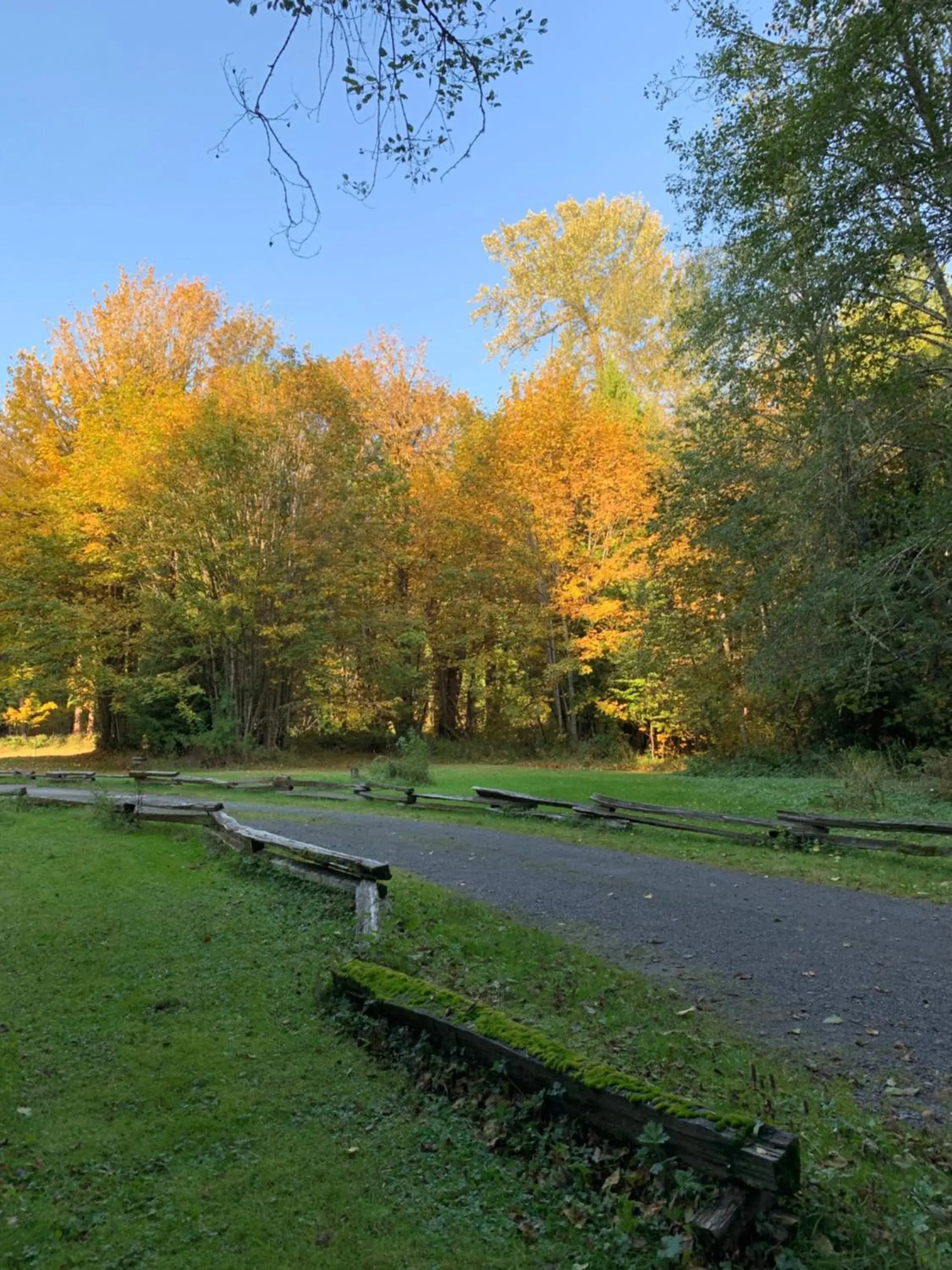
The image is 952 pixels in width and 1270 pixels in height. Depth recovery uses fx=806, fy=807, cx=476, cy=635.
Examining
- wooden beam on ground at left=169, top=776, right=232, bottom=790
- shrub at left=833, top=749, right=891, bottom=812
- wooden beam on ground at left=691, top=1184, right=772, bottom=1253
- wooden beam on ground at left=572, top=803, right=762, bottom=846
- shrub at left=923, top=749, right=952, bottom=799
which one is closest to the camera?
wooden beam on ground at left=691, top=1184, right=772, bottom=1253

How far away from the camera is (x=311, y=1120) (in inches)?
143

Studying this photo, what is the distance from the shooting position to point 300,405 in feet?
83.3

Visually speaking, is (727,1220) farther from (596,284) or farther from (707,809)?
(596,284)

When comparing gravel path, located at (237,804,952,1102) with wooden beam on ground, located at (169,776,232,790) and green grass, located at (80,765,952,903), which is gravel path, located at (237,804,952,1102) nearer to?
green grass, located at (80,765,952,903)

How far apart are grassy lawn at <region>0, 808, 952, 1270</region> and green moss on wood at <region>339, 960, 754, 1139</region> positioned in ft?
1.03

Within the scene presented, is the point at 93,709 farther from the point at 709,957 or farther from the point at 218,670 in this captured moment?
the point at 709,957

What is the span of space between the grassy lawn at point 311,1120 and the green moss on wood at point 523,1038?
0.31m

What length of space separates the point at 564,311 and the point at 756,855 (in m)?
26.0

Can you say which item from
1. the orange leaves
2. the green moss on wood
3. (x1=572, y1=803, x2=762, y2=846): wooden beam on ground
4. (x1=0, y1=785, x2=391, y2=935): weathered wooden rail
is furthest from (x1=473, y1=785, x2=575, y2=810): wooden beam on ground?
the orange leaves

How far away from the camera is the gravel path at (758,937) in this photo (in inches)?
169

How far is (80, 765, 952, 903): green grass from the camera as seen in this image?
847 cm

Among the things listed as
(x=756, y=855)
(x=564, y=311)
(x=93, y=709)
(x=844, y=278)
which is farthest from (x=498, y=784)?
(x=564, y=311)

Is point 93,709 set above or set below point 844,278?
below

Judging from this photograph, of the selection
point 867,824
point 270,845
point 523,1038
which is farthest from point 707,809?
point 523,1038
